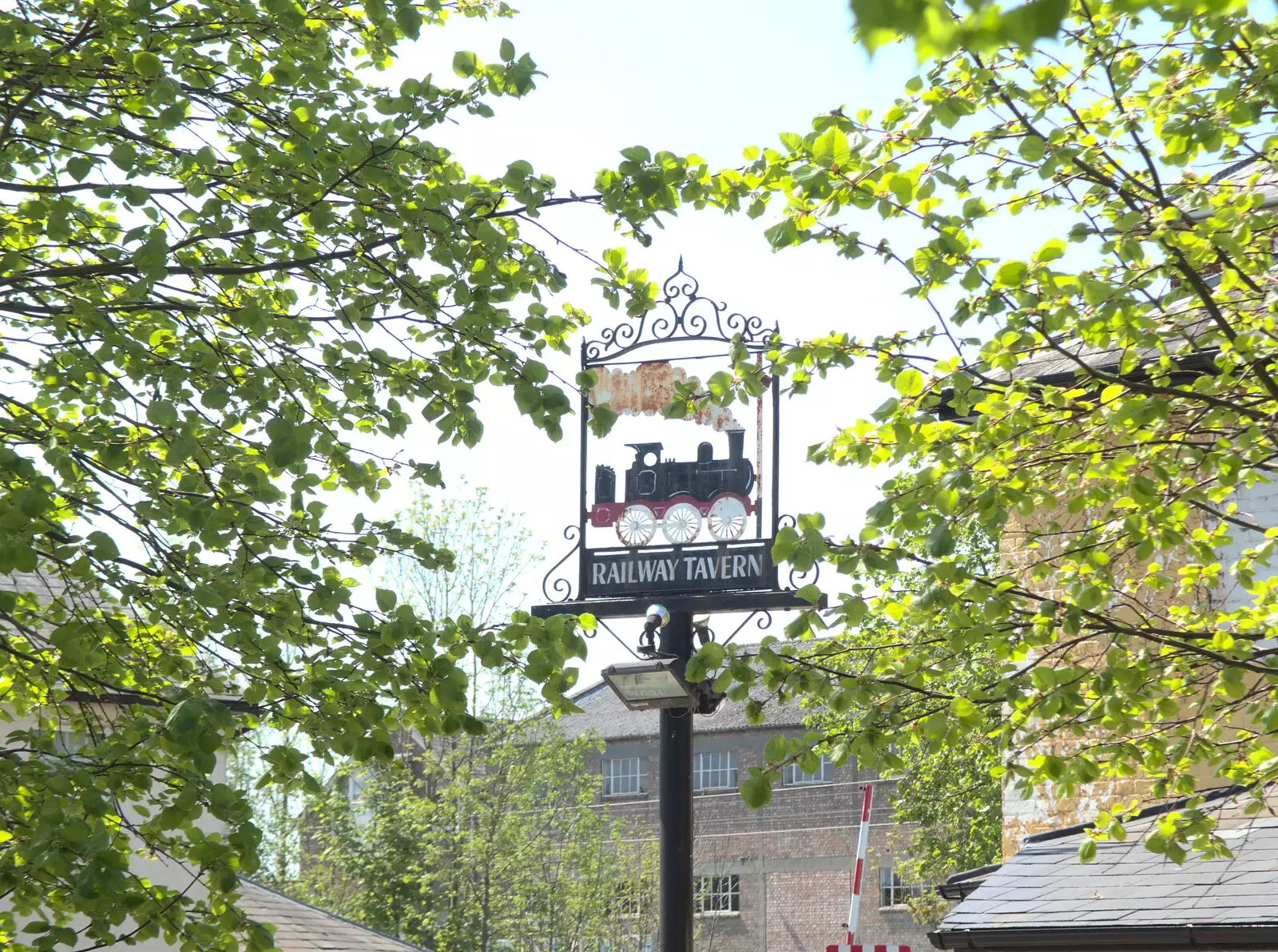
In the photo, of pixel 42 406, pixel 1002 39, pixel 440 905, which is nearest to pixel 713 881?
pixel 440 905

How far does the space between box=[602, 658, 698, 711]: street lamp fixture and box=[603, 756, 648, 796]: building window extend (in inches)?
1277

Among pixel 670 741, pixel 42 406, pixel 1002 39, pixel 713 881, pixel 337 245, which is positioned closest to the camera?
pixel 1002 39

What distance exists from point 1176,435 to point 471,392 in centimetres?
295

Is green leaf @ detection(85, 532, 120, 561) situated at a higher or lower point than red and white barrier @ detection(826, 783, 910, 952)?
higher

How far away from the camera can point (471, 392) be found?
18.0ft

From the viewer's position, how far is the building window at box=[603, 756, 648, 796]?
38.9 m

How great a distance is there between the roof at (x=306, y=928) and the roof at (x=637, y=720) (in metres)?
18.9

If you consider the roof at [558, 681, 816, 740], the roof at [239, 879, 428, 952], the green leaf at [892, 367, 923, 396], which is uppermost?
the roof at [558, 681, 816, 740]

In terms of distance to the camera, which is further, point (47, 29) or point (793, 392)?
point (793, 392)

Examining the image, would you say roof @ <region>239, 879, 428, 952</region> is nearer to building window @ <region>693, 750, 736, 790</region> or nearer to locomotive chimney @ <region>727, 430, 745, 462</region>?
locomotive chimney @ <region>727, 430, 745, 462</region>

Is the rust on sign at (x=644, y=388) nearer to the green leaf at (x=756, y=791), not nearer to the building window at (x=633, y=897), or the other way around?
the green leaf at (x=756, y=791)

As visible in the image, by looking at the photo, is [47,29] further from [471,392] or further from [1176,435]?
[1176,435]

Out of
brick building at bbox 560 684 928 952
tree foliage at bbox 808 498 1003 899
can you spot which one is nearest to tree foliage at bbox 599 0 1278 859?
tree foliage at bbox 808 498 1003 899

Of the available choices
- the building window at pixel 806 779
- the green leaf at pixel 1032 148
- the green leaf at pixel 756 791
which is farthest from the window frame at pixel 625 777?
the green leaf at pixel 1032 148
